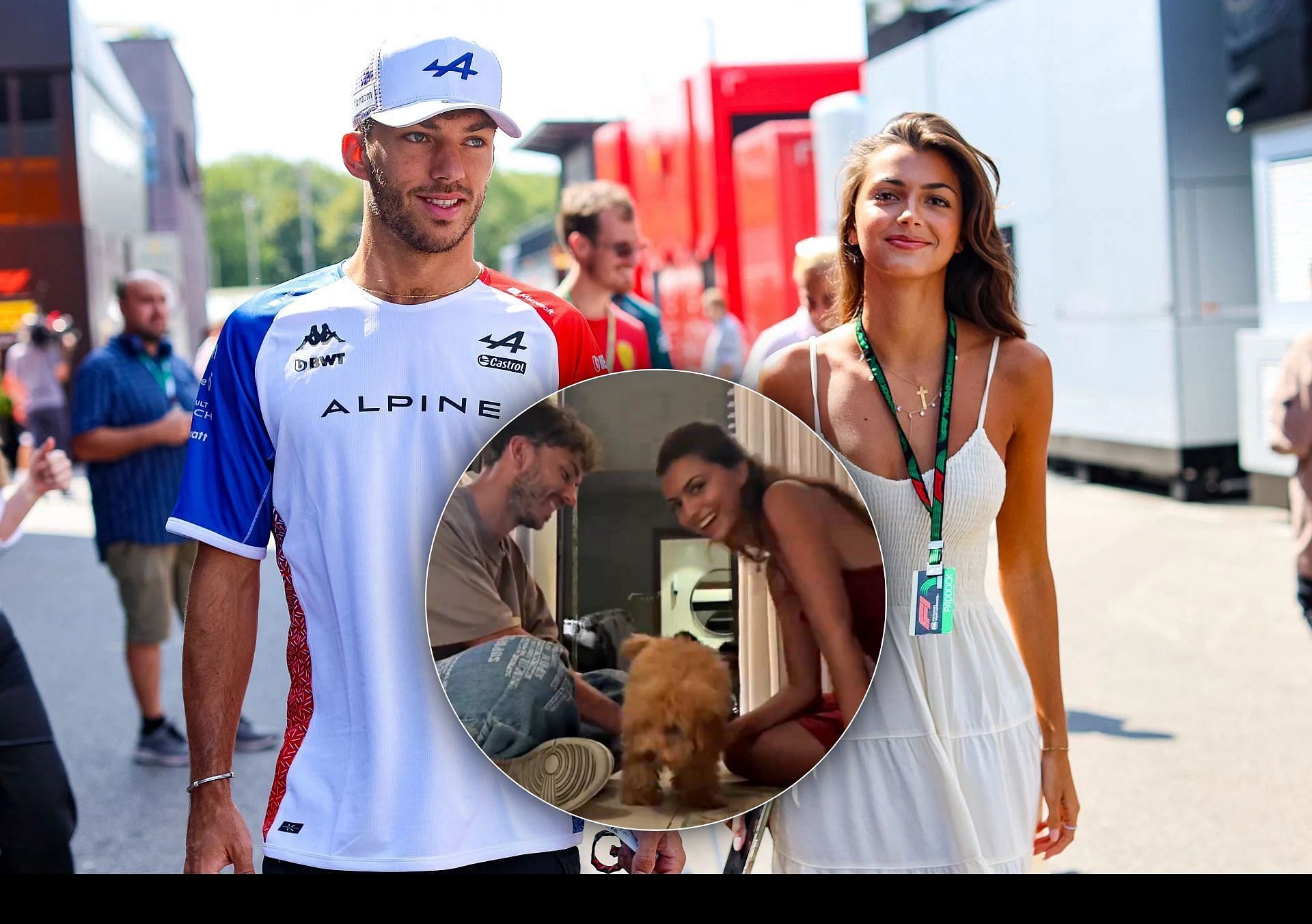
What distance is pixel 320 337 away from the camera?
6.50 ft

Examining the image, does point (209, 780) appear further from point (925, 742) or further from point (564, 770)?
point (925, 742)

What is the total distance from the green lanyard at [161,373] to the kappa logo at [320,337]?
3.63 meters

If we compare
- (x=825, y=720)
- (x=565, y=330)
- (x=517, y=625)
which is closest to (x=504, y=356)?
(x=565, y=330)

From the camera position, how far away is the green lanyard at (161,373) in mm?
5387

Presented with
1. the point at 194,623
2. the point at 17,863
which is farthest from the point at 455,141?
the point at 17,863

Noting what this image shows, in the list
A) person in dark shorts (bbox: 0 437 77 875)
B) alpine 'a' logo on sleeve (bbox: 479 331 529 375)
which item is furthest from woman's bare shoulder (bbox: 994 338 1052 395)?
person in dark shorts (bbox: 0 437 77 875)

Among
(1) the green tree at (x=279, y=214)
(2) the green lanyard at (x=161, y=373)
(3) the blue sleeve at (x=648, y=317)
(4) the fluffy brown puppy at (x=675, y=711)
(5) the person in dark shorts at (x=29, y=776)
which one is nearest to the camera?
(4) the fluffy brown puppy at (x=675, y=711)

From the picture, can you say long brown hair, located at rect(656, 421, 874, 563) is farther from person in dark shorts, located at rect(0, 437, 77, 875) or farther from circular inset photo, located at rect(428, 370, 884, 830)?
person in dark shorts, located at rect(0, 437, 77, 875)

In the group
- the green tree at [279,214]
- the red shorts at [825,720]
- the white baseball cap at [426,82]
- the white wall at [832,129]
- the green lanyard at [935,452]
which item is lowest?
the red shorts at [825,720]

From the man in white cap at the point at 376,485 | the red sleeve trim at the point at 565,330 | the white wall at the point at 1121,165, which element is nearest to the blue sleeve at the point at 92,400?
the man in white cap at the point at 376,485

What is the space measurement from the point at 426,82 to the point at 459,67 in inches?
1.9

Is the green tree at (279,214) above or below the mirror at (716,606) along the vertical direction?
above

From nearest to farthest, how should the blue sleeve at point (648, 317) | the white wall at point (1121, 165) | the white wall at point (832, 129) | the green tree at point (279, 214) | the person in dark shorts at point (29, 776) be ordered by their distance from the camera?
1. the green tree at point (279, 214)
2. the person in dark shorts at point (29, 776)
3. the blue sleeve at point (648, 317)
4. the white wall at point (1121, 165)
5. the white wall at point (832, 129)

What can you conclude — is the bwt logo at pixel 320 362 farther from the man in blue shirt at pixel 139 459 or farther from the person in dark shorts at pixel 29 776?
the man in blue shirt at pixel 139 459
